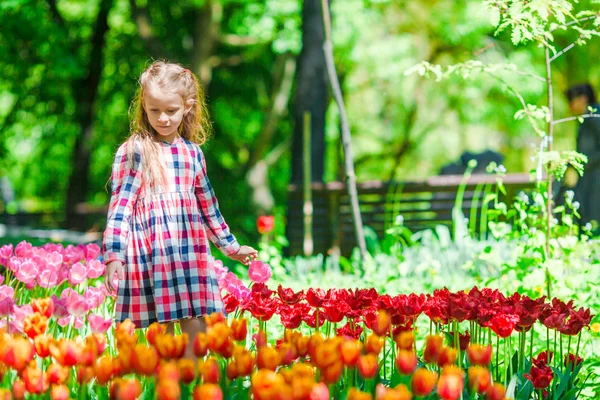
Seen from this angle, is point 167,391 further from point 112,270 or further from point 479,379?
point 112,270

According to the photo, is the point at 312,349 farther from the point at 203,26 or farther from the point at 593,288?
the point at 203,26

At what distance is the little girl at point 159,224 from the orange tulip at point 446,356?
104 cm

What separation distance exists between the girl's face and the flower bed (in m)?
0.65

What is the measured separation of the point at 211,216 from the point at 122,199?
1.32 ft

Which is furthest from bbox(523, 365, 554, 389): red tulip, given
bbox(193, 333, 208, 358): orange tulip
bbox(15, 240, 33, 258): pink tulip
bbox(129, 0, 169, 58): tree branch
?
bbox(129, 0, 169, 58): tree branch

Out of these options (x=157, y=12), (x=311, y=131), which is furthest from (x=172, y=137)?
(x=157, y=12)

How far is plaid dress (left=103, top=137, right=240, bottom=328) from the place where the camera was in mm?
2762

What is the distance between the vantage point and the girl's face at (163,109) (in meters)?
2.80

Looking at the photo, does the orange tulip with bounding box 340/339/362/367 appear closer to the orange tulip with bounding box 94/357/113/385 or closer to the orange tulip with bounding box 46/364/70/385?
the orange tulip with bounding box 94/357/113/385

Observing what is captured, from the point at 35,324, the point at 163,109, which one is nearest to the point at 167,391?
the point at 35,324

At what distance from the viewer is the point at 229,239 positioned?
311 centimetres

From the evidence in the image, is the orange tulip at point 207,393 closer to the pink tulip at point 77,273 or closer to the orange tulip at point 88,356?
the orange tulip at point 88,356

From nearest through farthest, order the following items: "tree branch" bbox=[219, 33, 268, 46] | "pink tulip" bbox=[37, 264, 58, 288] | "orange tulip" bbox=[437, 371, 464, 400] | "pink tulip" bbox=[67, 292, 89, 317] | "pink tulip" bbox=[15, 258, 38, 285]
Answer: "orange tulip" bbox=[437, 371, 464, 400] → "pink tulip" bbox=[67, 292, 89, 317] → "pink tulip" bbox=[15, 258, 38, 285] → "pink tulip" bbox=[37, 264, 58, 288] → "tree branch" bbox=[219, 33, 268, 46]

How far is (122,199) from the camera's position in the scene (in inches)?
110
